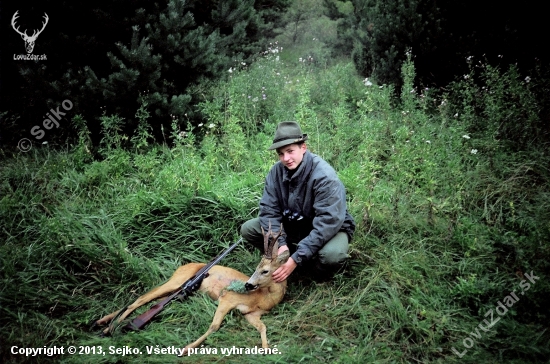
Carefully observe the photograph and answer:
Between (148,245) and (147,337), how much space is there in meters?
1.32

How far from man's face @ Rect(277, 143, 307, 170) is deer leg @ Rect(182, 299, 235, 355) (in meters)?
1.37

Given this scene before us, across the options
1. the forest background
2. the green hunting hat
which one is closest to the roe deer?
the forest background

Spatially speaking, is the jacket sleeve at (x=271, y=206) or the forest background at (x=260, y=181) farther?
the jacket sleeve at (x=271, y=206)

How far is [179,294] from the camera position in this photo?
3.60m

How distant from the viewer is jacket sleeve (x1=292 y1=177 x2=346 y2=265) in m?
3.45

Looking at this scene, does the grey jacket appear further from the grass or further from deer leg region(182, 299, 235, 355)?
deer leg region(182, 299, 235, 355)

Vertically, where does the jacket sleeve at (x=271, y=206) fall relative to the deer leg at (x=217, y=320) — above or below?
above

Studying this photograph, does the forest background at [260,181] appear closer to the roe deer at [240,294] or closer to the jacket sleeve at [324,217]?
the roe deer at [240,294]

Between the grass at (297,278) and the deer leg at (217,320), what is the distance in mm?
62

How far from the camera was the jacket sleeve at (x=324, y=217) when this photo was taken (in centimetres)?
345

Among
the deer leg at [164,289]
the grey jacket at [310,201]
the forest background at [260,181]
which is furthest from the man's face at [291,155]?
the deer leg at [164,289]

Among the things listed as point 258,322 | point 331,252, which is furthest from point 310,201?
point 258,322

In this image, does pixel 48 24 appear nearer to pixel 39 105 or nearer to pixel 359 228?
pixel 39 105

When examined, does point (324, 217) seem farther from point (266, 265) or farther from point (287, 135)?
point (287, 135)
